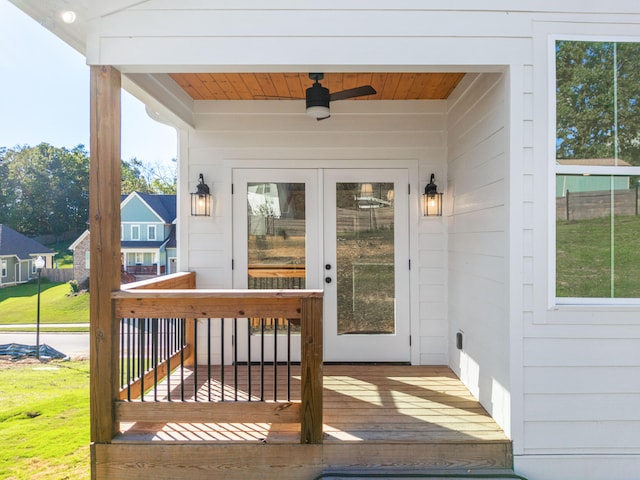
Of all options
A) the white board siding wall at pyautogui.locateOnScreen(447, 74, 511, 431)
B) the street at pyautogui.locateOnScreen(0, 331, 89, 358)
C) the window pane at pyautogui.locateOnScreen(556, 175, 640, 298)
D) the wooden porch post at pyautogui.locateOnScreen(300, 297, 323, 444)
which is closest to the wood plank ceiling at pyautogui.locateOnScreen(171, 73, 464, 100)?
the white board siding wall at pyautogui.locateOnScreen(447, 74, 511, 431)

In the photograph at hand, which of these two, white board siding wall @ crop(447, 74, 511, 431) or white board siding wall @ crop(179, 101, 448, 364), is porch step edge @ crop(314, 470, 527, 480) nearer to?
white board siding wall @ crop(447, 74, 511, 431)

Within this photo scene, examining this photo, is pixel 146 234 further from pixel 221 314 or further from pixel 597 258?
pixel 597 258

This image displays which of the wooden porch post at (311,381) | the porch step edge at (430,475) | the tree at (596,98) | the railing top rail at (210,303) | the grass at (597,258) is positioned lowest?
the porch step edge at (430,475)

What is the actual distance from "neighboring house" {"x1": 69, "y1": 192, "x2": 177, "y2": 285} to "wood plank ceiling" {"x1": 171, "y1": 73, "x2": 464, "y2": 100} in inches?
134

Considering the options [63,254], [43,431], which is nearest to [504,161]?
[43,431]

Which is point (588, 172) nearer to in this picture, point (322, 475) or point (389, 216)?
point (389, 216)

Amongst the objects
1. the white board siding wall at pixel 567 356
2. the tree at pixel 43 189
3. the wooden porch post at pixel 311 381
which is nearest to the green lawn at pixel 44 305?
the tree at pixel 43 189

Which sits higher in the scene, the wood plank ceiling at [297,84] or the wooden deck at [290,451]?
the wood plank ceiling at [297,84]

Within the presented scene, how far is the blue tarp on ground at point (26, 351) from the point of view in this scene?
804 centimetres

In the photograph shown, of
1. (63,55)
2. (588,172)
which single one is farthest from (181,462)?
(63,55)

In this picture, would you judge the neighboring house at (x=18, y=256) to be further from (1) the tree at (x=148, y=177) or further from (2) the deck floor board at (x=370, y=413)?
(2) the deck floor board at (x=370, y=413)

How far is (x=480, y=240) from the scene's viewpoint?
267 cm

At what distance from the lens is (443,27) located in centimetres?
219

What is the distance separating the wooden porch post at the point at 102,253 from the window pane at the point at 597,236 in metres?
2.75
